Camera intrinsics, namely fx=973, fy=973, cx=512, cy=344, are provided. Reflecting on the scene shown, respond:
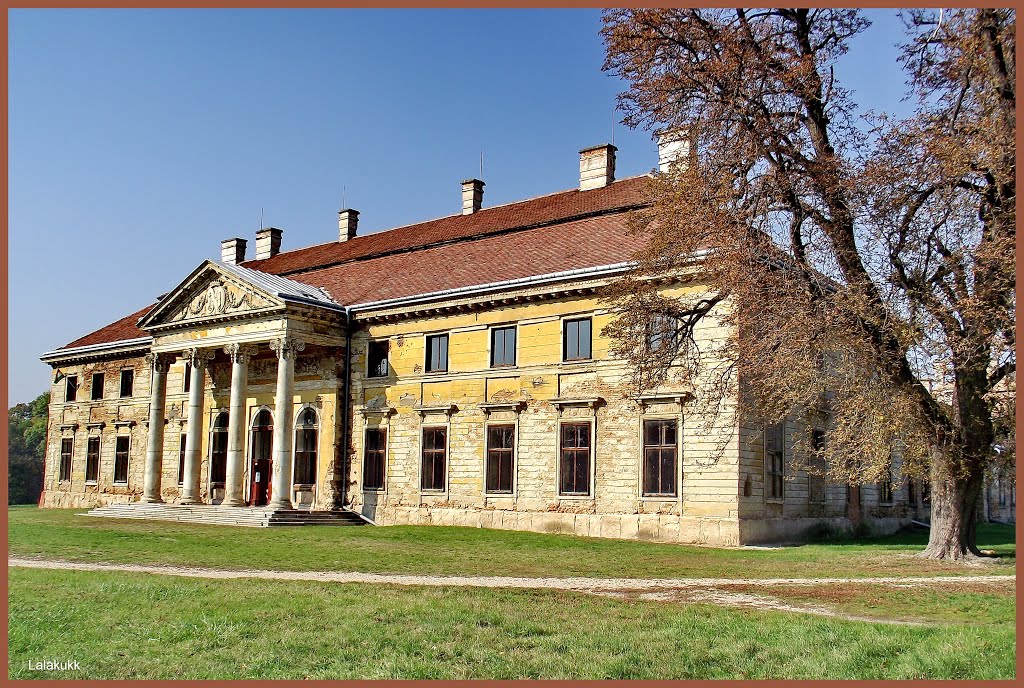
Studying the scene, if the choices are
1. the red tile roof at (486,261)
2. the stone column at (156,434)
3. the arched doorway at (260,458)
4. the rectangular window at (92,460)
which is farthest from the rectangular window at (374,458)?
the rectangular window at (92,460)

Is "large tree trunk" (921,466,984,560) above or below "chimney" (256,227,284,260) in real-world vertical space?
below

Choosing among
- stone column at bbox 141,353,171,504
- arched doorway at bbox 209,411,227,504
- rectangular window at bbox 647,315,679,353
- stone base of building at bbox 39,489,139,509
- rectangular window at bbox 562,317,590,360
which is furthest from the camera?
stone base of building at bbox 39,489,139,509

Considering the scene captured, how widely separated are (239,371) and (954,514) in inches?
860

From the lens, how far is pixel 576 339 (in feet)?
86.7

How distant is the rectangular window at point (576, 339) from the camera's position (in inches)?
1033

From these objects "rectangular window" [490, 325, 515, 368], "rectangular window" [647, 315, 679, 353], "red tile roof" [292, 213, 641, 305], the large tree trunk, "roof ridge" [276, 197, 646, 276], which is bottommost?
the large tree trunk

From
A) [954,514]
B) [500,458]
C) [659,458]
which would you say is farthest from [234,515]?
[954,514]

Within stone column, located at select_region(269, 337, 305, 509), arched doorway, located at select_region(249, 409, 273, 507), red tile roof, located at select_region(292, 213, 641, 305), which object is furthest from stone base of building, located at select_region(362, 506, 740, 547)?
red tile roof, located at select_region(292, 213, 641, 305)

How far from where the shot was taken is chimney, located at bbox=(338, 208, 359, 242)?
4288cm

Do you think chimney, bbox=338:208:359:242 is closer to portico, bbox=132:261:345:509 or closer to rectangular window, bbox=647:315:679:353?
portico, bbox=132:261:345:509

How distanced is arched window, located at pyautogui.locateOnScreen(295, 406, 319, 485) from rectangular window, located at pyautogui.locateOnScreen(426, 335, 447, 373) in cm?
495

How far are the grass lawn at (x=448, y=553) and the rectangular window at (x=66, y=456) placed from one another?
55.6 feet

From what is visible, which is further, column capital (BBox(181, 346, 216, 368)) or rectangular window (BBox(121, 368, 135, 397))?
rectangular window (BBox(121, 368, 135, 397))

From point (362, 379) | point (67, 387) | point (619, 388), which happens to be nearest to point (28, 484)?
point (67, 387)
